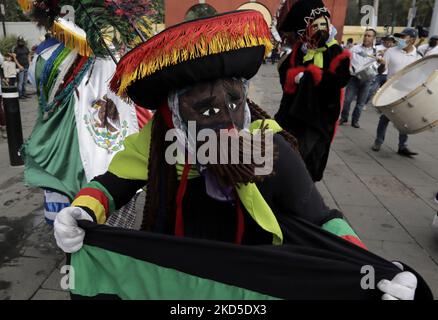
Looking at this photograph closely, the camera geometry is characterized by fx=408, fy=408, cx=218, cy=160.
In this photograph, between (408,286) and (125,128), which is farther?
(125,128)

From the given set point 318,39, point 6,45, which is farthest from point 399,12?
point 318,39

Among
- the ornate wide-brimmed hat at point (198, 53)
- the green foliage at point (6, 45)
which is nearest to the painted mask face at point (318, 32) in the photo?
the ornate wide-brimmed hat at point (198, 53)

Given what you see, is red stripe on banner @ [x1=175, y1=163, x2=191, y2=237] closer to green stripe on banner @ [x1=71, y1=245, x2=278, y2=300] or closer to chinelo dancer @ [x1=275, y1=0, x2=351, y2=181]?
green stripe on banner @ [x1=71, y1=245, x2=278, y2=300]

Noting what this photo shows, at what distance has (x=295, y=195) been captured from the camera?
1.49 m

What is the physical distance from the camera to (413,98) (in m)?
4.41

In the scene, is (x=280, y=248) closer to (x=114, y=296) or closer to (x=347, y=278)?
(x=347, y=278)

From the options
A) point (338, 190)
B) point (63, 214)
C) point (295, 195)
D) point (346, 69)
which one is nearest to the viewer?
point (63, 214)

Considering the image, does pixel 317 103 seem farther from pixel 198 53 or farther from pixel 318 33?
pixel 198 53

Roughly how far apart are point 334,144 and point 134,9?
4.90 meters

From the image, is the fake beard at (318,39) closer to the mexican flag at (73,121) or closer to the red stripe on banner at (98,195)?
the mexican flag at (73,121)

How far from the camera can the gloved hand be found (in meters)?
1.09

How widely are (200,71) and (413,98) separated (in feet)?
12.4

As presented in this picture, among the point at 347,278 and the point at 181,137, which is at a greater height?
the point at 181,137
